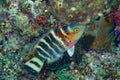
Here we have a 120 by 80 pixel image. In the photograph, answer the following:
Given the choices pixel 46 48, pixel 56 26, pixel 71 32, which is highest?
pixel 56 26

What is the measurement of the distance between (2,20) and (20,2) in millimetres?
507

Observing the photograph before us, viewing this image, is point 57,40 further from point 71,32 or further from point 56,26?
point 56,26

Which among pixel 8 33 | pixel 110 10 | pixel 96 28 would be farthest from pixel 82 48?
pixel 8 33

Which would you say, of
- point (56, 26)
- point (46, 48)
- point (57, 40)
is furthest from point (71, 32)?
point (56, 26)

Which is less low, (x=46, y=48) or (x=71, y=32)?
(x=71, y=32)

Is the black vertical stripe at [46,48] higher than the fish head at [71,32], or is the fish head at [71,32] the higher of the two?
the fish head at [71,32]

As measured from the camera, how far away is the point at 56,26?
15.9ft

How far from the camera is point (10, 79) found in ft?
15.5

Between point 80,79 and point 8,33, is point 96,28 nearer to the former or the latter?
point 80,79

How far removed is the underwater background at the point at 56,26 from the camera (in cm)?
469

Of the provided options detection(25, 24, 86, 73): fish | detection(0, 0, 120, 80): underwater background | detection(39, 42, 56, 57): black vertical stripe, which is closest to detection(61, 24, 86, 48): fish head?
detection(25, 24, 86, 73): fish

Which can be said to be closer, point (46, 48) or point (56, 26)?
point (46, 48)

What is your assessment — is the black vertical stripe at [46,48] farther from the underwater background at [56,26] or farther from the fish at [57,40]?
the underwater background at [56,26]

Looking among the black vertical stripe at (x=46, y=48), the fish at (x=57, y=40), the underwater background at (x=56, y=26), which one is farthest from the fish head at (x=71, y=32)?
the underwater background at (x=56, y=26)
